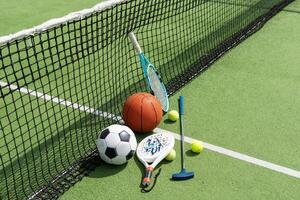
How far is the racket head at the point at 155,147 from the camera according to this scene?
196 inches

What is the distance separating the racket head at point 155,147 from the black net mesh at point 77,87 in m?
0.60

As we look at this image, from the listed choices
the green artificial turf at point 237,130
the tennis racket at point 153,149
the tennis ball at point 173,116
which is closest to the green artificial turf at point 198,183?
the green artificial turf at point 237,130

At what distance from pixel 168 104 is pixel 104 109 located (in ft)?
3.14

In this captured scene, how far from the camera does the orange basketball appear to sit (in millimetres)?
5398

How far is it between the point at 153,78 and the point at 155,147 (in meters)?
1.46

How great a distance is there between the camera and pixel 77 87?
7008 millimetres

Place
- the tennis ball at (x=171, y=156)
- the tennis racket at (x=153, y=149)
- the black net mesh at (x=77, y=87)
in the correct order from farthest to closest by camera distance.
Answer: the tennis ball at (x=171, y=156)
the tennis racket at (x=153, y=149)
the black net mesh at (x=77, y=87)

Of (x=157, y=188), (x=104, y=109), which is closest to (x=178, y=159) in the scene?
(x=157, y=188)

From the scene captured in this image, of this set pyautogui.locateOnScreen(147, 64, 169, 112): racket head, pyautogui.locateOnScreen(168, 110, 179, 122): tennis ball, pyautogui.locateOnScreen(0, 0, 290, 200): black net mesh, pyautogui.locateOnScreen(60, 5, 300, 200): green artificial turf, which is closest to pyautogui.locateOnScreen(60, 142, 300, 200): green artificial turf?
pyautogui.locateOnScreen(60, 5, 300, 200): green artificial turf

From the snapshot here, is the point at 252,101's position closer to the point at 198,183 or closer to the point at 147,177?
the point at 198,183

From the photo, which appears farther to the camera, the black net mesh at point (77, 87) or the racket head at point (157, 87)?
the racket head at point (157, 87)

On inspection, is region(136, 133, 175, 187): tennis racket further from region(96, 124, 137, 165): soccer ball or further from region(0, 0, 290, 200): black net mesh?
region(0, 0, 290, 200): black net mesh

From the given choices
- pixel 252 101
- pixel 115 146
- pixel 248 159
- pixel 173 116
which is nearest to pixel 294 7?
pixel 252 101

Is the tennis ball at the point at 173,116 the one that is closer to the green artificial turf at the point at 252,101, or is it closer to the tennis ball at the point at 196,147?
the green artificial turf at the point at 252,101
